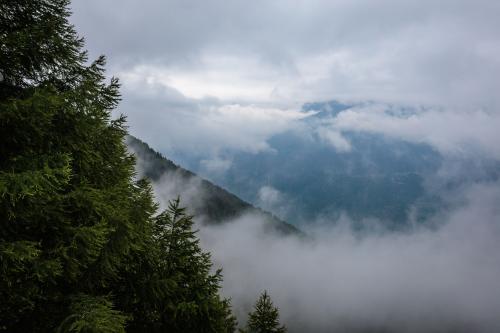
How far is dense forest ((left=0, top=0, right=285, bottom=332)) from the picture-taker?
20.7 feet

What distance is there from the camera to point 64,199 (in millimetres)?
7051

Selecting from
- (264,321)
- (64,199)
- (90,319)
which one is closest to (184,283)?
(90,319)

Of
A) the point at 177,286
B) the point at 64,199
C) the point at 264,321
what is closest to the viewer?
the point at 64,199

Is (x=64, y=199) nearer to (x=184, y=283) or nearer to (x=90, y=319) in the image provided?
(x=90, y=319)

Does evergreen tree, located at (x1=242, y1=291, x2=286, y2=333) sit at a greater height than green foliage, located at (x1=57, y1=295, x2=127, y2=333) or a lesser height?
greater

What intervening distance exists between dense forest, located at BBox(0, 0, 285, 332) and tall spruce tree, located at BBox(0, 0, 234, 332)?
0.07ft

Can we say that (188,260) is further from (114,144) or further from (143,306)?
(114,144)

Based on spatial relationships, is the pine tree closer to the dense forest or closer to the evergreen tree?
the dense forest

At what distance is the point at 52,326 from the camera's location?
7.02 m

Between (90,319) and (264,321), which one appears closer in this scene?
(90,319)

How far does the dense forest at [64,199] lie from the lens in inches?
248

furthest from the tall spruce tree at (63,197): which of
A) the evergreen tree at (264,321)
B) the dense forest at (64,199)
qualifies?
the evergreen tree at (264,321)

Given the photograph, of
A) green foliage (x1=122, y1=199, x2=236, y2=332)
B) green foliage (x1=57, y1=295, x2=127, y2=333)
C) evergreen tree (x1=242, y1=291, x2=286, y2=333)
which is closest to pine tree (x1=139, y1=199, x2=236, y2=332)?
green foliage (x1=122, y1=199, x2=236, y2=332)

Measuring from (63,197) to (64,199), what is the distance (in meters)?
0.37
